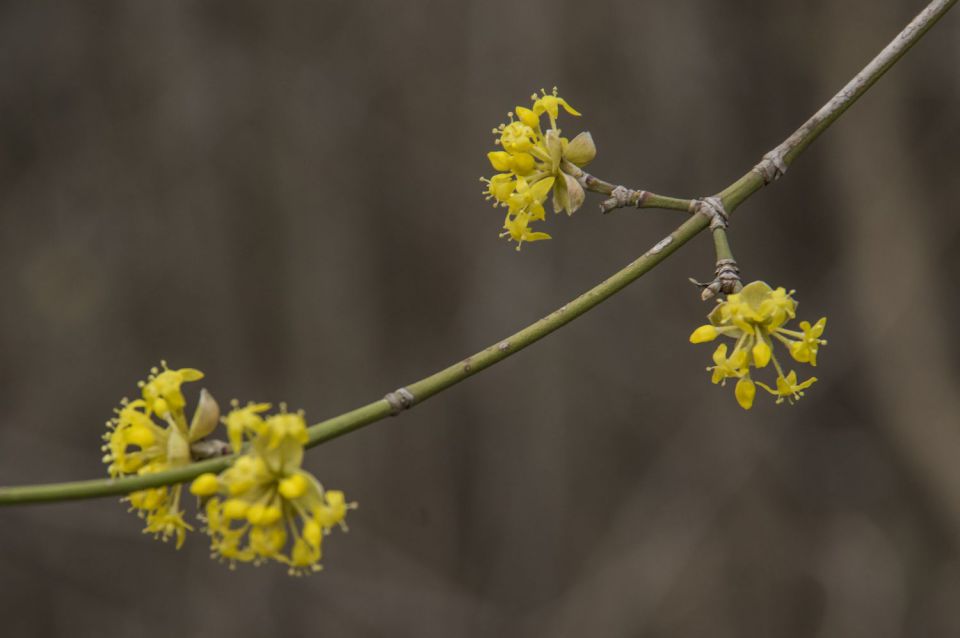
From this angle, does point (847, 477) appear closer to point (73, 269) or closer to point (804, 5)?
point (804, 5)

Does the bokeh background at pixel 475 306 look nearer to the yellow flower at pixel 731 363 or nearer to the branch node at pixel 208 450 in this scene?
the yellow flower at pixel 731 363

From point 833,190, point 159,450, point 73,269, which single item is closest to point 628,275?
point 159,450

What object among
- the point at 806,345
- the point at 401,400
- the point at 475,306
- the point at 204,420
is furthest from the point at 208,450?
the point at 475,306

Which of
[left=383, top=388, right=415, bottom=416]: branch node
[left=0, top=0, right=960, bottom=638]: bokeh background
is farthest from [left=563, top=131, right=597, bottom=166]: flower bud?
[left=0, top=0, right=960, bottom=638]: bokeh background

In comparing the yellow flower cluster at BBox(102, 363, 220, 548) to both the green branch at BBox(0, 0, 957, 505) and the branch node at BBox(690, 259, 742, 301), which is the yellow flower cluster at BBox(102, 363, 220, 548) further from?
the branch node at BBox(690, 259, 742, 301)

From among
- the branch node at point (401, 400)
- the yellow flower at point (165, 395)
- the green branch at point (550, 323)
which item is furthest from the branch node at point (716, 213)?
the yellow flower at point (165, 395)
